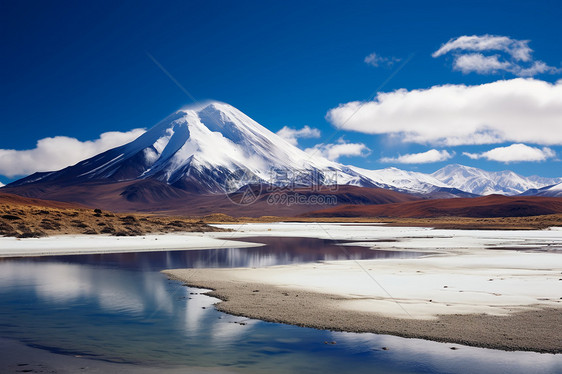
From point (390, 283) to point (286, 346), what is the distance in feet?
31.8

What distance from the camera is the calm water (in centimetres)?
1050

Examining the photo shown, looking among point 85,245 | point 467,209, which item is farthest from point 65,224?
point 467,209

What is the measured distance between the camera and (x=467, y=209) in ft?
490

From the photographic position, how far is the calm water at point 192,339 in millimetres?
10500

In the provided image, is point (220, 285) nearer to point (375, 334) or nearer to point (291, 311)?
point (291, 311)

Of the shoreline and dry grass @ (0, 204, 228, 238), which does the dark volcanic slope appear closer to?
dry grass @ (0, 204, 228, 238)

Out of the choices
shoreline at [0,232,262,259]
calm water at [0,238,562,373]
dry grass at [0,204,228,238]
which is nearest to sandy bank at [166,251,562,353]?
calm water at [0,238,562,373]

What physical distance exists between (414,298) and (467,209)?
469 feet

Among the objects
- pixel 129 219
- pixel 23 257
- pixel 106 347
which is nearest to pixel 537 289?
pixel 106 347

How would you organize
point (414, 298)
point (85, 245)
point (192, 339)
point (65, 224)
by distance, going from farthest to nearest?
point (65, 224)
point (85, 245)
point (414, 298)
point (192, 339)

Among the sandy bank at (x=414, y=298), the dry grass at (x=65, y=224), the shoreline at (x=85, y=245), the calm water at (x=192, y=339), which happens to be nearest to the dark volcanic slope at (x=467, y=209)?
the dry grass at (x=65, y=224)

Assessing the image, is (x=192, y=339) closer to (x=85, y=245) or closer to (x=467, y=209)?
(x=85, y=245)

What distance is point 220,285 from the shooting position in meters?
20.8

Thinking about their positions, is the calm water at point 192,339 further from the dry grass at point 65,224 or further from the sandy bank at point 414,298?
the dry grass at point 65,224
